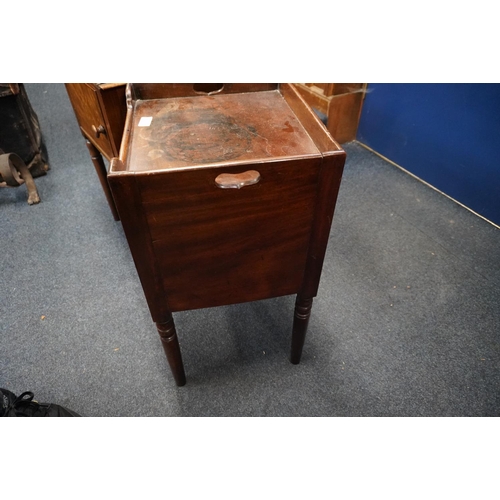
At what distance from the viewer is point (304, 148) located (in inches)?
28.9

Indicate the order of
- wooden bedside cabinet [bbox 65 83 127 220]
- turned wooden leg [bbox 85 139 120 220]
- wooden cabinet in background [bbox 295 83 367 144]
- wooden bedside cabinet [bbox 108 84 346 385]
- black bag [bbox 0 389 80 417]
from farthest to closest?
wooden cabinet in background [bbox 295 83 367 144] < turned wooden leg [bbox 85 139 120 220] < wooden bedside cabinet [bbox 65 83 127 220] < black bag [bbox 0 389 80 417] < wooden bedside cabinet [bbox 108 84 346 385]

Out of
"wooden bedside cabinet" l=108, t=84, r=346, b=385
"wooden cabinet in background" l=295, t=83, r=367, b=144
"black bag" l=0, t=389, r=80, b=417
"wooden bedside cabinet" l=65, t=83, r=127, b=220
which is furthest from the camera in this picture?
"wooden cabinet in background" l=295, t=83, r=367, b=144

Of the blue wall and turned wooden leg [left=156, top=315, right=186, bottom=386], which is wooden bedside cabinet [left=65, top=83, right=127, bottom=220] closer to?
turned wooden leg [left=156, top=315, right=186, bottom=386]

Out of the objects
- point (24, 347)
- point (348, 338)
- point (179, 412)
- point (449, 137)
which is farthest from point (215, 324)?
point (449, 137)

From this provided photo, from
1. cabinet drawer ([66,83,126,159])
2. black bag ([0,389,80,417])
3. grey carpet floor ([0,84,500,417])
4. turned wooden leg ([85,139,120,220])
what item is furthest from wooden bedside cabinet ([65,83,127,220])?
black bag ([0,389,80,417])

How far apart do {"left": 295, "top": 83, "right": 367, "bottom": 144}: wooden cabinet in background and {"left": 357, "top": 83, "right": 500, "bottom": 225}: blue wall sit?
2.8 inches

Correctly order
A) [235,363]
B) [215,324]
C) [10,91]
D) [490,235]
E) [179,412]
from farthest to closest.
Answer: [10,91]
[490,235]
[215,324]
[235,363]
[179,412]

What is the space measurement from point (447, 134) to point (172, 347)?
152 centimetres

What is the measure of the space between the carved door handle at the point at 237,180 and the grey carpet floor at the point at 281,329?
0.64 meters

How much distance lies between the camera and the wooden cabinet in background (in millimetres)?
1932

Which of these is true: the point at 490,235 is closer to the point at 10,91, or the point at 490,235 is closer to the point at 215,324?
the point at 215,324

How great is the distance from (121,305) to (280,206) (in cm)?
82

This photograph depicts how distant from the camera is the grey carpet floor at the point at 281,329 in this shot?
39.7 inches

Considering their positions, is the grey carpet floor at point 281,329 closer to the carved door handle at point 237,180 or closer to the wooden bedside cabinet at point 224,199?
the wooden bedside cabinet at point 224,199
